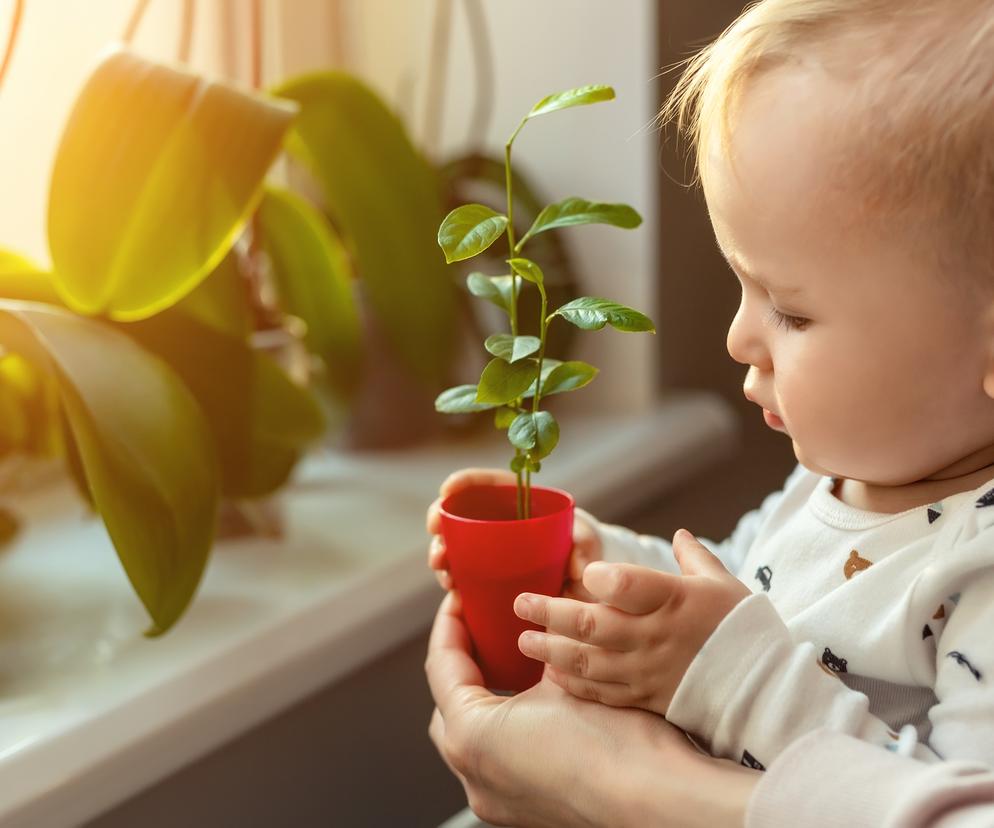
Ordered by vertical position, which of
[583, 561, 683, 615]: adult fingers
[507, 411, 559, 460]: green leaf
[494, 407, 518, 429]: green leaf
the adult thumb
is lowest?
the adult thumb

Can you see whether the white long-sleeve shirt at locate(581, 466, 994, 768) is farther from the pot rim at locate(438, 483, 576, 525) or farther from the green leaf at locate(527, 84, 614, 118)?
the green leaf at locate(527, 84, 614, 118)

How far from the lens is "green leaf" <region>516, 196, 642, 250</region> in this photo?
0.60m

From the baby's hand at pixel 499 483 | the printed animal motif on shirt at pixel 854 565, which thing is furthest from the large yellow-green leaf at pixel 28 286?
the printed animal motif on shirt at pixel 854 565

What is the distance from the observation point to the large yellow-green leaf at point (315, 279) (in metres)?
1.04

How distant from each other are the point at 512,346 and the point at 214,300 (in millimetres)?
378

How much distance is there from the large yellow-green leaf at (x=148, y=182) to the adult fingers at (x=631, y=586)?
1.26 ft

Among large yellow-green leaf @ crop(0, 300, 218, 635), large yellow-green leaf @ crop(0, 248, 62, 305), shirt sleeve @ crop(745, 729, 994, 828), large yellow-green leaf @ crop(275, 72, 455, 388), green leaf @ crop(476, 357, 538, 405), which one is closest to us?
shirt sleeve @ crop(745, 729, 994, 828)

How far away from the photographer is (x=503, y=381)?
58 cm

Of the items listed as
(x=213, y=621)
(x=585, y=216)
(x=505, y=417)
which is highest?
(x=585, y=216)

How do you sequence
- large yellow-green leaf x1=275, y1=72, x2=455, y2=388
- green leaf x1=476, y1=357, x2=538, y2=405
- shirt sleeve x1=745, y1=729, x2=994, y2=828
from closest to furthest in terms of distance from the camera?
shirt sleeve x1=745, y1=729, x2=994, y2=828
green leaf x1=476, y1=357, x2=538, y2=405
large yellow-green leaf x1=275, y1=72, x2=455, y2=388

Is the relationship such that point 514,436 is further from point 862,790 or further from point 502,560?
point 862,790

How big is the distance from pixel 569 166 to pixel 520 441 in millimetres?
749

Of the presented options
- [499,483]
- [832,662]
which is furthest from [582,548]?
[832,662]

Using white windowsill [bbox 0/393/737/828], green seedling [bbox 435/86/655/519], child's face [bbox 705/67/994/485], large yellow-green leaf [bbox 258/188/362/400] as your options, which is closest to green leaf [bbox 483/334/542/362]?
green seedling [bbox 435/86/655/519]
